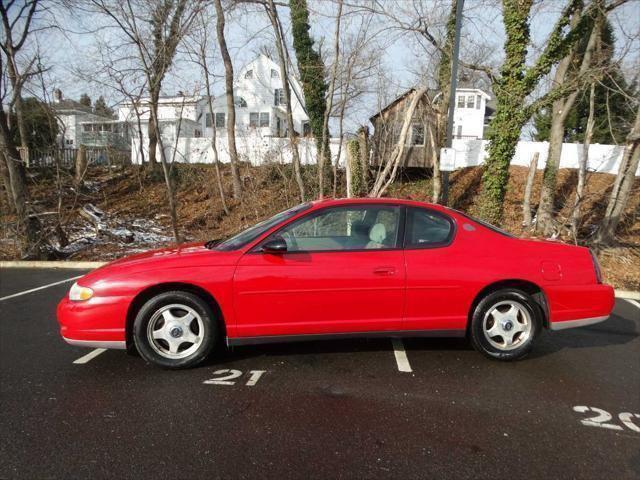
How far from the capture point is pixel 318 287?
11.1 feet

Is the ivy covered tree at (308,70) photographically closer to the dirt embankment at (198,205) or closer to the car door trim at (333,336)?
the dirt embankment at (198,205)

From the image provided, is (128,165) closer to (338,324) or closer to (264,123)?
(264,123)

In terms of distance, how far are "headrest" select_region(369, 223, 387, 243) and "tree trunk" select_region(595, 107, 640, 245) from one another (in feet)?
29.3

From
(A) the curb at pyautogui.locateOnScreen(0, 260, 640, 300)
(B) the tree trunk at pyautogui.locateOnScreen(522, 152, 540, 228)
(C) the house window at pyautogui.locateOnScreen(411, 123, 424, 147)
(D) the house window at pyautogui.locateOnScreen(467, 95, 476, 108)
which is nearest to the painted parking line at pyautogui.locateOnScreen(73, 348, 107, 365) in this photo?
(A) the curb at pyautogui.locateOnScreen(0, 260, 640, 300)

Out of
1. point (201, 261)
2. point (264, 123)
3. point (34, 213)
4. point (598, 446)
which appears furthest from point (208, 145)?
point (598, 446)

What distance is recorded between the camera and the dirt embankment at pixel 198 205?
400 inches

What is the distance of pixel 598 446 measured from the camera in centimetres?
252

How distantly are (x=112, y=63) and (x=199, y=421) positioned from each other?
1193 cm

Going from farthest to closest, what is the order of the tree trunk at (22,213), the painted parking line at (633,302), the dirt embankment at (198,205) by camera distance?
the dirt embankment at (198,205), the tree trunk at (22,213), the painted parking line at (633,302)

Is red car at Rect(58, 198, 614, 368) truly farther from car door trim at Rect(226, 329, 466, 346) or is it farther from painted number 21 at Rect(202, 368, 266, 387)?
painted number 21 at Rect(202, 368, 266, 387)

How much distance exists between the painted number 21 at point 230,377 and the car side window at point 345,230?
110 cm

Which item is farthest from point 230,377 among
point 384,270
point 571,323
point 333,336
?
point 571,323

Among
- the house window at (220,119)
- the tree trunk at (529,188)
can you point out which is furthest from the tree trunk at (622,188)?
the house window at (220,119)

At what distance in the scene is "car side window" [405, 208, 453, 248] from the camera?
3584 millimetres
